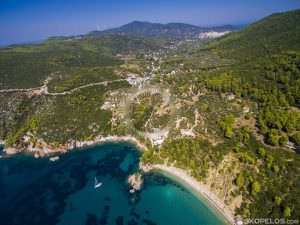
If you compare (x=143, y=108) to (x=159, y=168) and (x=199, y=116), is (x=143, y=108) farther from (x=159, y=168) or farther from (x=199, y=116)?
(x=159, y=168)

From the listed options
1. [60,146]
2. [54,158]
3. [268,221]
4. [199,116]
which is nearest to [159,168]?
[199,116]

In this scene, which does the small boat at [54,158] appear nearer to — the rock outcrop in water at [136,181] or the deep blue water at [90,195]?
the deep blue water at [90,195]

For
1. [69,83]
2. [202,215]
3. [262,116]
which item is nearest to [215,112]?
[262,116]

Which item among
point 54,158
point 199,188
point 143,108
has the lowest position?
point 54,158

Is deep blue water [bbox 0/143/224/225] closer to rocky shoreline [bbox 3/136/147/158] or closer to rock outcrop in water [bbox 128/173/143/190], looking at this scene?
rock outcrop in water [bbox 128/173/143/190]

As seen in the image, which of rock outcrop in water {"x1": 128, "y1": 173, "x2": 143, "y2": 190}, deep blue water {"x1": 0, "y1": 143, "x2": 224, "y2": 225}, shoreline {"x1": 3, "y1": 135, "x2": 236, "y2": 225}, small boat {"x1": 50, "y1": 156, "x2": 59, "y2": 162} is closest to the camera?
shoreline {"x1": 3, "y1": 135, "x2": 236, "y2": 225}

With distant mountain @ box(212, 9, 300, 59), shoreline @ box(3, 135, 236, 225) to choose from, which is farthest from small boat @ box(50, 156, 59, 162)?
distant mountain @ box(212, 9, 300, 59)

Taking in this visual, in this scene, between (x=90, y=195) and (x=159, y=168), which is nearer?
(x=90, y=195)
